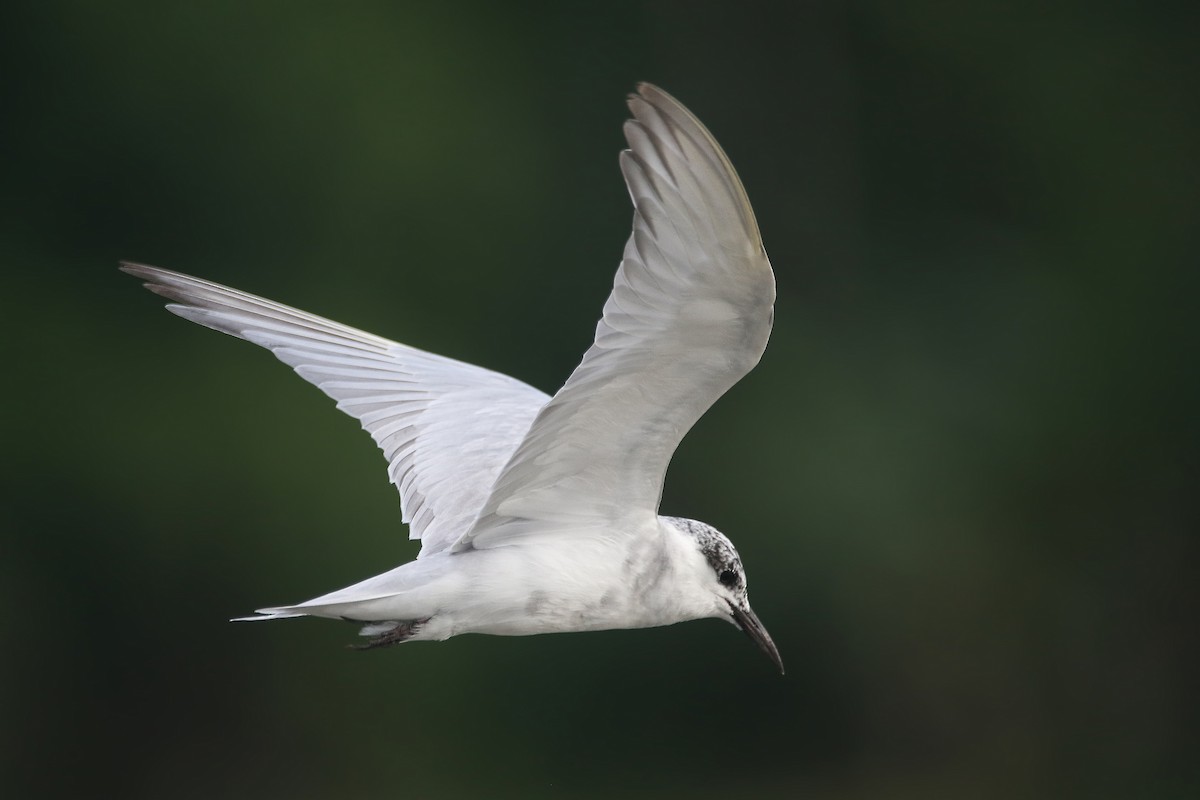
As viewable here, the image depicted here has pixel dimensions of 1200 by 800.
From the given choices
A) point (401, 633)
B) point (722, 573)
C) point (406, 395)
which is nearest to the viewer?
point (401, 633)

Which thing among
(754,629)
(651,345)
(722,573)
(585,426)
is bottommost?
(754,629)

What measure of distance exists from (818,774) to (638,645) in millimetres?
1555

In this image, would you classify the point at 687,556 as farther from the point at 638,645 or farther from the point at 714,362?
the point at 638,645

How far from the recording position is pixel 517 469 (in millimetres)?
4160

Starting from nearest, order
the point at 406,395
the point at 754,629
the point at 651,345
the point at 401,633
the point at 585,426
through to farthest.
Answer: the point at 651,345, the point at 585,426, the point at 401,633, the point at 754,629, the point at 406,395

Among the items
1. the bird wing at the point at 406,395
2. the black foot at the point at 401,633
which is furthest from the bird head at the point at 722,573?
the black foot at the point at 401,633

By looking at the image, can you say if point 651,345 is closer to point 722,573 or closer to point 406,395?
point 722,573

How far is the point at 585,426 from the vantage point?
4004mm

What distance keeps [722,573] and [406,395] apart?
1391mm

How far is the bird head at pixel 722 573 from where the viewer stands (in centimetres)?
452

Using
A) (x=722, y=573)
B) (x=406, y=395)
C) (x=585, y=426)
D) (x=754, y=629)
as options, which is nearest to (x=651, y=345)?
(x=585, y=426)

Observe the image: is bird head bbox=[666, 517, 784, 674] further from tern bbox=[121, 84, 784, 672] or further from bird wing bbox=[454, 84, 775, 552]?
bird wing bbox=[454, 84, 775, 552]

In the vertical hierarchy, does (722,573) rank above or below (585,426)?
below

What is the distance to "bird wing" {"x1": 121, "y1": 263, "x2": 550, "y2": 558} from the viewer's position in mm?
4930
